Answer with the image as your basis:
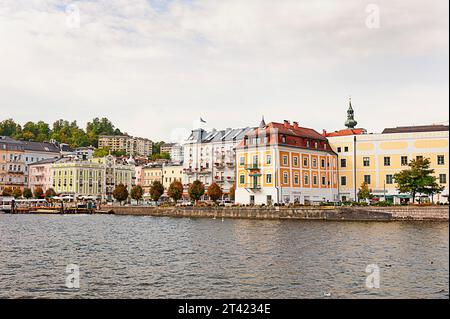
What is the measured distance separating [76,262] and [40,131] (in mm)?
175654

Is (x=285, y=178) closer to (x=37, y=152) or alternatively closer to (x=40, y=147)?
(x=37, y=152)

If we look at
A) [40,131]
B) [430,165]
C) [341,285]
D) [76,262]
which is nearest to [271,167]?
[430,165]

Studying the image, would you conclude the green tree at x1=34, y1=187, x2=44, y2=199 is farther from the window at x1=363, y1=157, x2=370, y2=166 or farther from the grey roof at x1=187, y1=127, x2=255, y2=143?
the window at x1=363, y1=157, x2=370, y2=166

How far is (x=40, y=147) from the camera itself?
6186 inches

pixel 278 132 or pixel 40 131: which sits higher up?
pixel 40 131

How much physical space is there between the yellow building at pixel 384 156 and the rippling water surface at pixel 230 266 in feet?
127

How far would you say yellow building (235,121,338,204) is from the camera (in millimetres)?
81750

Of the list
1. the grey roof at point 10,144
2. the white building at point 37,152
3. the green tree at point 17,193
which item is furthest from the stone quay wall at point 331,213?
the white building at point 37,152

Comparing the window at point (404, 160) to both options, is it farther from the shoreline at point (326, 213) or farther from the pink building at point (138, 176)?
the pink building at point (138, 176)

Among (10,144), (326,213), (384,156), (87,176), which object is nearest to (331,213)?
(326,213)

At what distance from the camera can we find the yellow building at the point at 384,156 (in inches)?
3068

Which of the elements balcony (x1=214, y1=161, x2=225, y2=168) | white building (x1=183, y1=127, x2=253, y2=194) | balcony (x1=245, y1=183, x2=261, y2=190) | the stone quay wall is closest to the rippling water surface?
the stone quay wall
